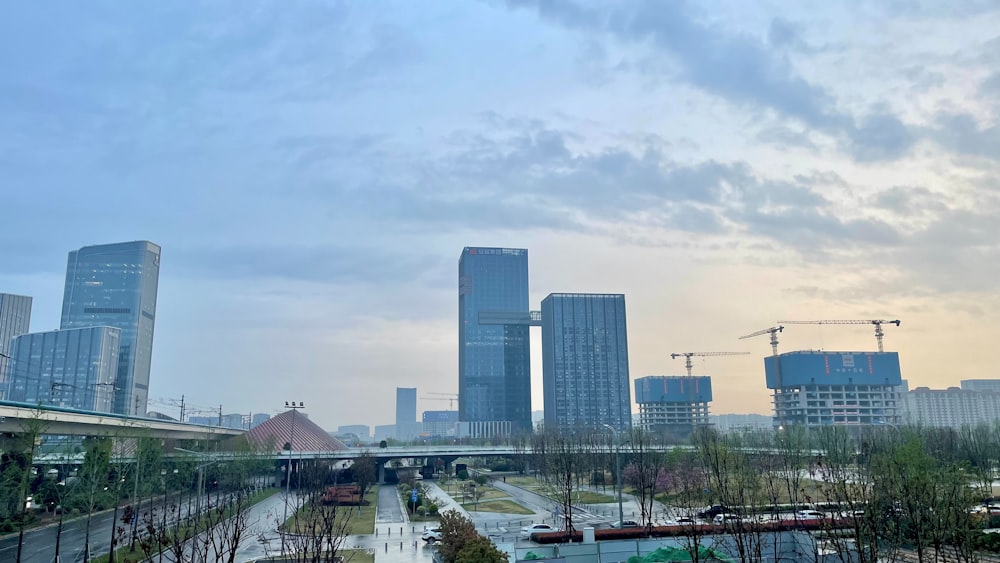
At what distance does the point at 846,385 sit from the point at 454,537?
177440 mm

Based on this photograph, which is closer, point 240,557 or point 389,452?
point 240,557

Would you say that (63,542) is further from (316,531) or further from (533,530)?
(533,530)

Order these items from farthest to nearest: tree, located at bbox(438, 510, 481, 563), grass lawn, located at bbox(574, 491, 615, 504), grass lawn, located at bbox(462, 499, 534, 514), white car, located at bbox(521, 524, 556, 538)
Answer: grass lawn, located at bbox(574, 491, 615, 504)
grass lawn, located at bbox(462, 499, 534, 514)
white car, located at bbox(521, 524, 556, 538)
tree, located at bbox(438, 510, 481, 563)

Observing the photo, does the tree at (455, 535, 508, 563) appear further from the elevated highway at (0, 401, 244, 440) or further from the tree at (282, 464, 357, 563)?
the elevated highway at (0, 401, 244, 440)

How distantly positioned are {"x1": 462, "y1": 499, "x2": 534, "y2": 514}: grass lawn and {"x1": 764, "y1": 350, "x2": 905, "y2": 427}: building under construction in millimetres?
132779

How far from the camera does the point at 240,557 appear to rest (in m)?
42.0

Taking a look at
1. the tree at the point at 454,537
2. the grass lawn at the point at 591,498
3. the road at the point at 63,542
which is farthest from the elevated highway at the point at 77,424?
the grass lawn at the point at 591,498

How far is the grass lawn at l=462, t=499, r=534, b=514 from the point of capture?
6612cm

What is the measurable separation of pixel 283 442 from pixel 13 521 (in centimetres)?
5713

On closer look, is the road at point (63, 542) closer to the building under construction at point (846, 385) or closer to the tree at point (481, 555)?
the tree at point (481, 555)

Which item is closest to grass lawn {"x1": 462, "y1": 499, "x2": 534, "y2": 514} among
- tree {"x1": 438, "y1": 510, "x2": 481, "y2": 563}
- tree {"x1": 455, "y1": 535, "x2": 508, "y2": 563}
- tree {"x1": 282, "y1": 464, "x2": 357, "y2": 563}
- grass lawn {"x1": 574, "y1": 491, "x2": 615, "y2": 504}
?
grass lawn {"x1": 574, "y1": 491, "x2": 615, "y2": 504}

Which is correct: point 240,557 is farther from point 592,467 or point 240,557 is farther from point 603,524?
point 592,467

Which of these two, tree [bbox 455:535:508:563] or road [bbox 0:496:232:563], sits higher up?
tree [bbox 455:535:508:563]

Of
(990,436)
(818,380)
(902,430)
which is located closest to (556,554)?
(902,430)
